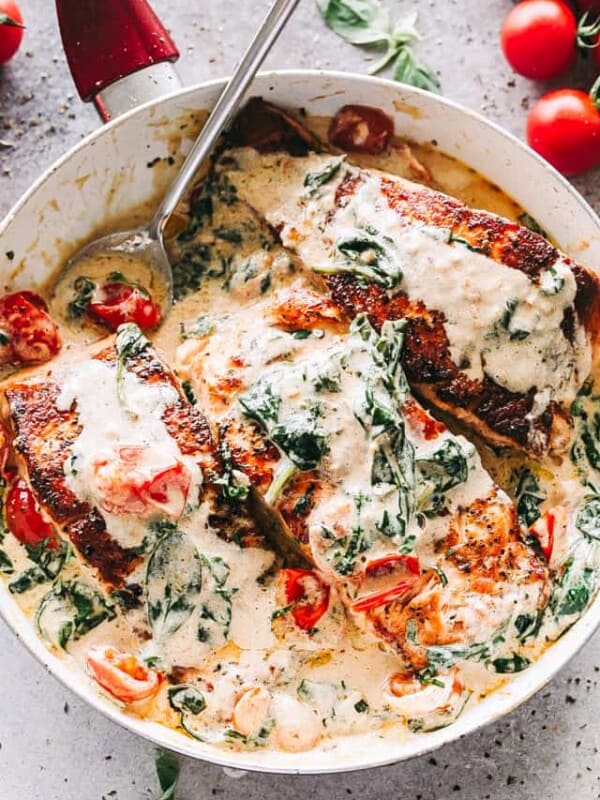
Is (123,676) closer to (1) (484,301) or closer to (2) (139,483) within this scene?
(2) (139,483)

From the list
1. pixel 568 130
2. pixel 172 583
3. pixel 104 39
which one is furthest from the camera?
pixel 568 130

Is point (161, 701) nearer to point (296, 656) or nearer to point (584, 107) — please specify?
point (296, 656)

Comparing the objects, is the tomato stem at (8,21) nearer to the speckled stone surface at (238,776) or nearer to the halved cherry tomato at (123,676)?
the speckled stone surface at (238,776)

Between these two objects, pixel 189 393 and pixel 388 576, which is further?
pixel 189 393

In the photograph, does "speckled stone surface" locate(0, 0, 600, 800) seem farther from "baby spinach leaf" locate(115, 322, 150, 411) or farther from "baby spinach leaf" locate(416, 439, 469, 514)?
"baby spinach leaf" locate(416, 439, 469, 514)

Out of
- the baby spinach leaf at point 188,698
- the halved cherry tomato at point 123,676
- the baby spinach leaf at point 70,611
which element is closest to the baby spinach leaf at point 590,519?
the baby spinach leaf at point 188,698

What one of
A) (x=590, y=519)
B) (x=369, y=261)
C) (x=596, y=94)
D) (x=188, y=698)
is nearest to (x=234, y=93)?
(x=369, y=261)

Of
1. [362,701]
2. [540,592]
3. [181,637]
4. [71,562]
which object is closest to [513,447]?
[540,592]
